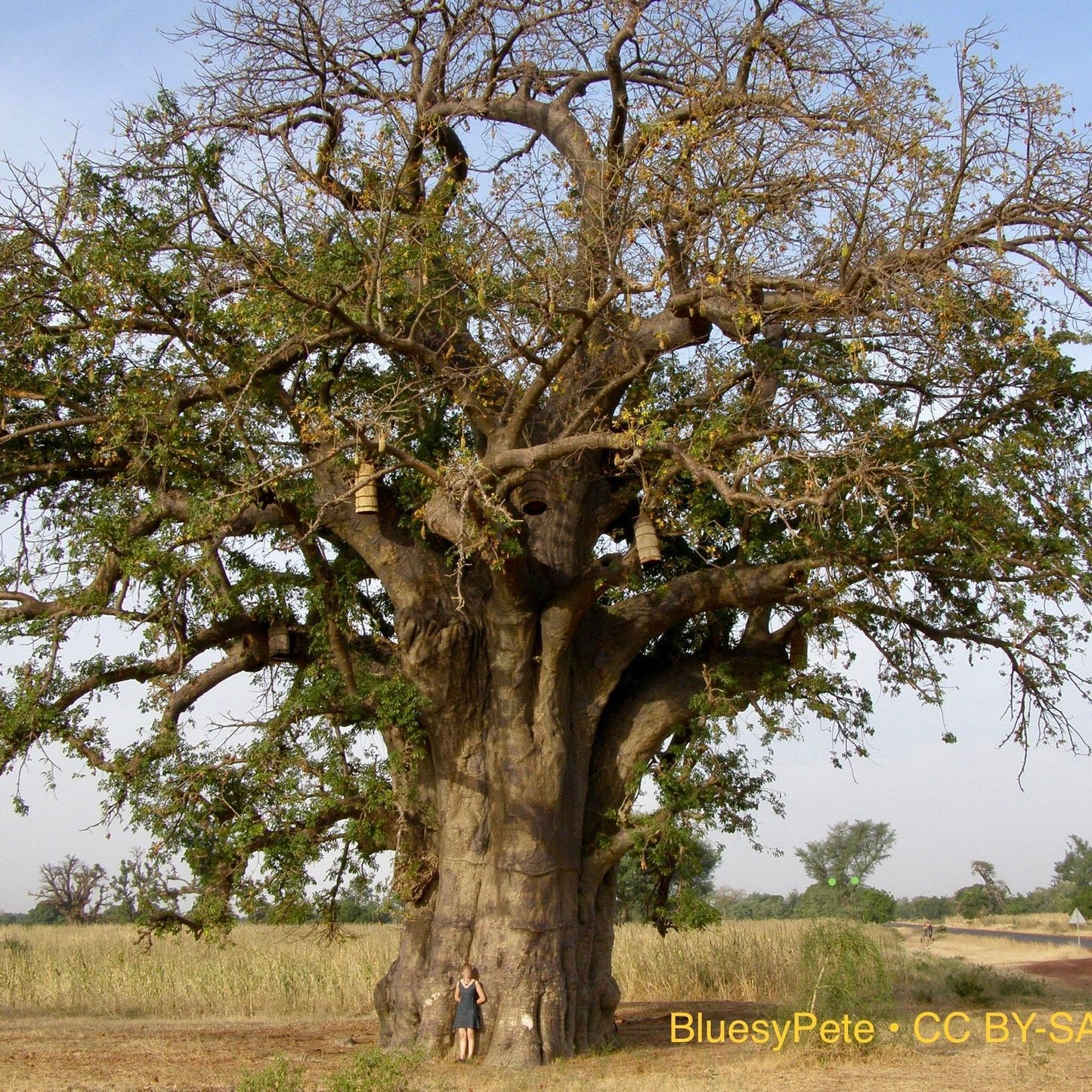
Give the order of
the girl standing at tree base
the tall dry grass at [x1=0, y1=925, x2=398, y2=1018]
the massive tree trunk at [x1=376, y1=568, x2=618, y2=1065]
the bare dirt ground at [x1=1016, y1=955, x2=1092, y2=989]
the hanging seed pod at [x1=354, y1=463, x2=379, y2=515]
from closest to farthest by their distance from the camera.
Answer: the hanging seed pod at [x1=354, y1=463, x2=379, y2=515] < the girl standing at tree base < the massive tree trunk at [x1=376, y1=568, x2=618, y2=1065] < the tall dry grass at [x1=0, y1=925, x2=398, y2=1018] < the bare dirt ground at [x1=1016, y1=955, x2=1092, y2=989]

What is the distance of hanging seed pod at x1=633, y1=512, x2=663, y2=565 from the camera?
816cm

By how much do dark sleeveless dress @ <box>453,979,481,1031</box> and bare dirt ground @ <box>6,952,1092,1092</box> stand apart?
13.0 inches

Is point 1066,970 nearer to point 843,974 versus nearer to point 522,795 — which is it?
point 843,974

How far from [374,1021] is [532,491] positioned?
23.8 feet

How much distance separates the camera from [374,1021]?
1319 centimetres

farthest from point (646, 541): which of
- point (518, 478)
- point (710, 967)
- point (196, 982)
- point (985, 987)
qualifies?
point (196, 982)

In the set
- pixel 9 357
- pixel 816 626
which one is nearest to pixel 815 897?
pixel 816 626

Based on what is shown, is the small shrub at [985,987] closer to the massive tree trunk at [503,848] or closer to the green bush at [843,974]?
the green bush at [843,974]

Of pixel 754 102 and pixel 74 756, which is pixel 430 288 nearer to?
pixel 754 102

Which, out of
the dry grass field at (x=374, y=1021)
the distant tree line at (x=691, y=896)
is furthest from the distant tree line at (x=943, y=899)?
the dry grass field at (x=374, y=1021)

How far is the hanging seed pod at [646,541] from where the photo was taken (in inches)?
321

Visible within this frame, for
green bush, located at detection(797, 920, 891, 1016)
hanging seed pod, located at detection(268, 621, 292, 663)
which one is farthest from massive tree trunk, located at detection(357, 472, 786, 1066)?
green bush, located at detection(797, 920, 891, 1016)

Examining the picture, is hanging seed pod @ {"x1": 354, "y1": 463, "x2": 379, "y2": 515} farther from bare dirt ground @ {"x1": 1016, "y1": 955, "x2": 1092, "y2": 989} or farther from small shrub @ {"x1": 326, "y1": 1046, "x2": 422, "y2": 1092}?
bare dirt ground @ {"x1": 1016, "y1": 955, "x2": 1092, "y2": 989}

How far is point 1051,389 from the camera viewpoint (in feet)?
29.0
